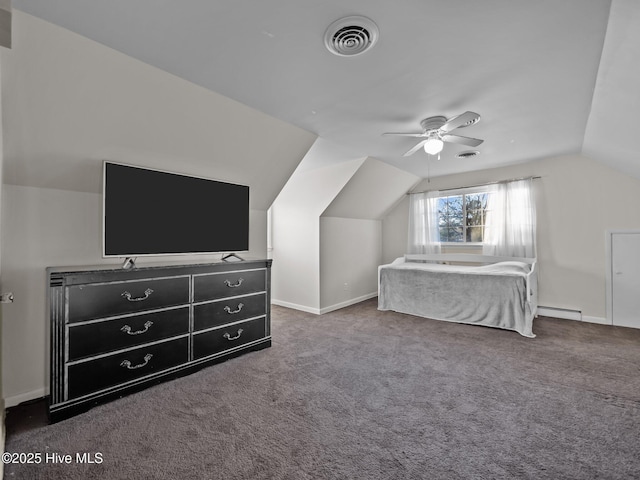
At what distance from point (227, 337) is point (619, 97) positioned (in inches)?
155

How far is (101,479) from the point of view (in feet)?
4.84

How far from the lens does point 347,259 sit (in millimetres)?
5430

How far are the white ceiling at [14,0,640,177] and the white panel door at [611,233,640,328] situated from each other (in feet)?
5.32

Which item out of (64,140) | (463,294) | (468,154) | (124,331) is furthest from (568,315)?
(64,140)

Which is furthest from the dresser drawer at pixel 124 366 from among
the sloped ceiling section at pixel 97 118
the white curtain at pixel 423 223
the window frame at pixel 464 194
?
the window frame at pixel 464 194

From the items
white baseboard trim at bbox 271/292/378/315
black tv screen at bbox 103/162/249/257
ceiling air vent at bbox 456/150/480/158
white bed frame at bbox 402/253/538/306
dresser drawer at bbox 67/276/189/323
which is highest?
ceiling air vent at bbox 456/150/480/158

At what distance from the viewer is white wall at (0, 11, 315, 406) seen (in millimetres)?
1813

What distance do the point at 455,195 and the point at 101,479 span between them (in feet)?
19.2

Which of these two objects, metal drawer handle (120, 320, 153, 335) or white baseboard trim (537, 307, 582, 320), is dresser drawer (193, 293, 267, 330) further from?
white baseboard trim (537, 307, 582, 320)

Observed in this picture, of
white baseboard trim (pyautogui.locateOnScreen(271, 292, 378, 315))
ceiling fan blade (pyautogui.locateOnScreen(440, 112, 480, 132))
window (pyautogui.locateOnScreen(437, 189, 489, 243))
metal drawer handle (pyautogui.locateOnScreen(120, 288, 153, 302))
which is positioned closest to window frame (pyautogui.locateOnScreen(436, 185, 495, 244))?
window (pyautogui.locateOnScreen(437, 189, 489, 243))

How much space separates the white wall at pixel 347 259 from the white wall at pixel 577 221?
8.98ft

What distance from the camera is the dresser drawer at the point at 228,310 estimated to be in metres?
2.70

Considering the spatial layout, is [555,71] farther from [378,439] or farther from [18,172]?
[18,172]

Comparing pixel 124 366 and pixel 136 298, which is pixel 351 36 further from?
pixel 124 366
